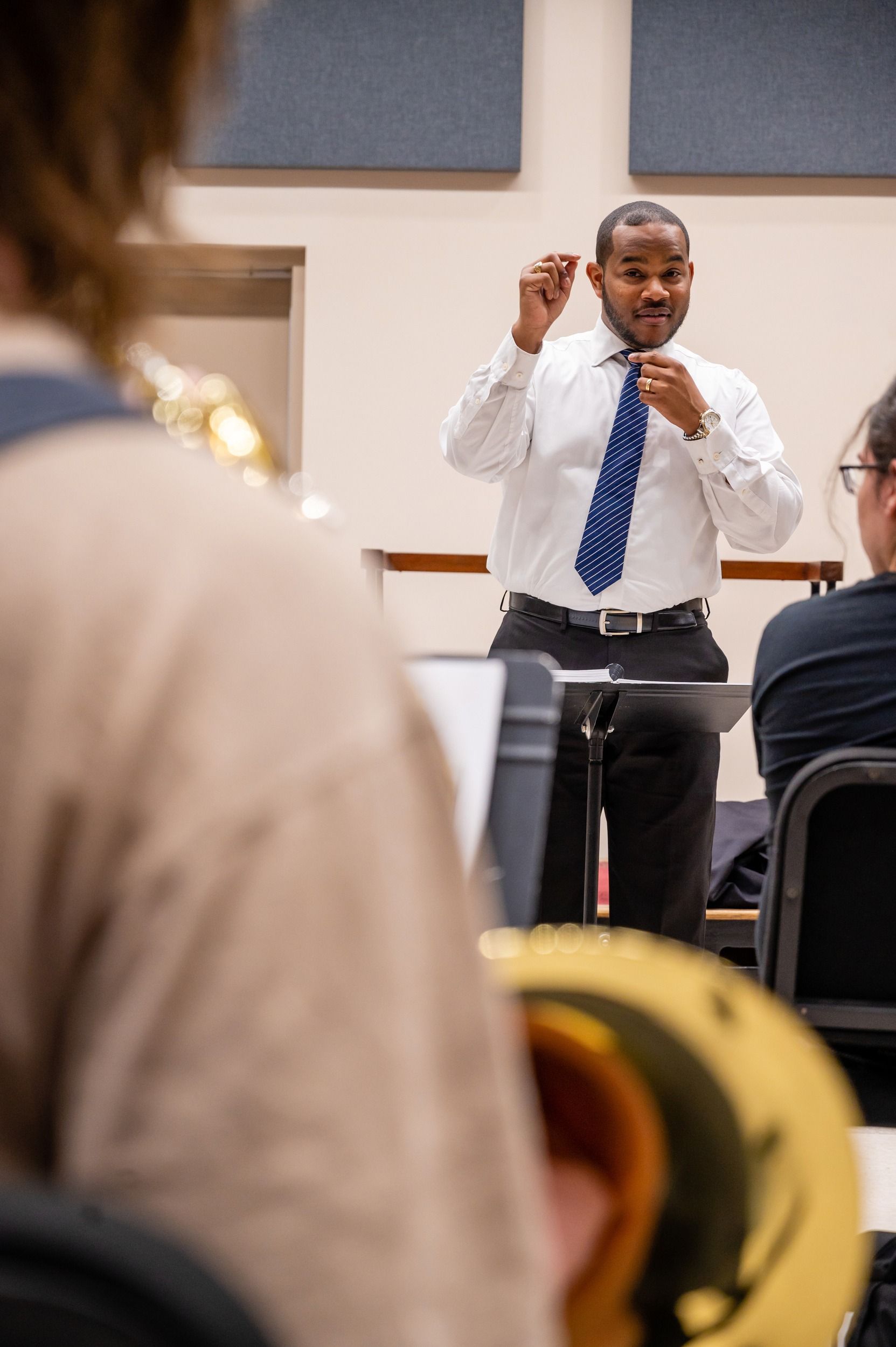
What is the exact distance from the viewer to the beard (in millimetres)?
2539

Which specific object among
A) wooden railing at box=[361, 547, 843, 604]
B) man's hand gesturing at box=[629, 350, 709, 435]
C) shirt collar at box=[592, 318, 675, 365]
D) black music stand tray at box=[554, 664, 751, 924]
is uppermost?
shirt collar at box=[592, 318, 675, 365]

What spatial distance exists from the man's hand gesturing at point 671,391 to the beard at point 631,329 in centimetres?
23

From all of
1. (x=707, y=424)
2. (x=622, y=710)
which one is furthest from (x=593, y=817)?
(x=707, y=424)

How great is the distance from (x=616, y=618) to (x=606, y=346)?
2.07 ft

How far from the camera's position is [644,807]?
2.34m

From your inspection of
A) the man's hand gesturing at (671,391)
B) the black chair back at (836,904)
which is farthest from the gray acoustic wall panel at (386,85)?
the black chair back at (836,904)

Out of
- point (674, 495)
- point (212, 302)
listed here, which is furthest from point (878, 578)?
point (212, 302)

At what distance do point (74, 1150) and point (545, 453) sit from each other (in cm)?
232

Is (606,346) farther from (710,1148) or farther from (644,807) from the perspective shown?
(710,1148)

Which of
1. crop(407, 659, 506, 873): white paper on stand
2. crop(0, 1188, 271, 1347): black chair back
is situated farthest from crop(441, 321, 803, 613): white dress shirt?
crop(0, 1188, 271, 1347): black chair back

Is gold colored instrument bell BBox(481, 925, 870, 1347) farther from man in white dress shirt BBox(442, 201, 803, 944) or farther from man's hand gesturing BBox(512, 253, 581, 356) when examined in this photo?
man's hand gesturing BBox(512, 253, 581, 356)

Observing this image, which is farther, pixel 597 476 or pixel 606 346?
pixel 606 346

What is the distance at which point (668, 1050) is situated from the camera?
0.57 meters

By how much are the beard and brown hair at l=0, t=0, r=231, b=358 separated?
230 cm
